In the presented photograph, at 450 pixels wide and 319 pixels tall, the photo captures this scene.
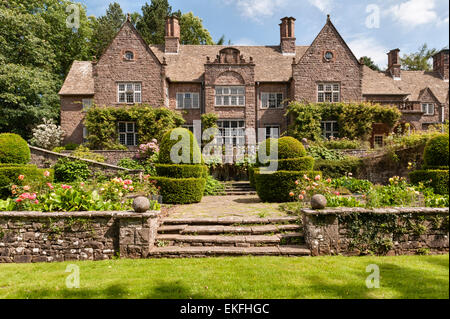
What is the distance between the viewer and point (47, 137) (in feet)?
68.4

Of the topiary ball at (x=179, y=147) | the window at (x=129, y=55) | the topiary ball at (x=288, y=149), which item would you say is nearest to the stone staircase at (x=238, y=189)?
the topiary ball at (x=288, y=149)

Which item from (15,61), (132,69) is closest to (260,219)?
(132,69)

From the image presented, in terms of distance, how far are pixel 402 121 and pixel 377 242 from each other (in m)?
21.1

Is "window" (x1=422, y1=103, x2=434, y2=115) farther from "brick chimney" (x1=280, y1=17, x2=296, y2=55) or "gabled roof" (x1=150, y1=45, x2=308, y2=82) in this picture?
"brick chimney" (x1=280, y1=17, x2=296, y2=55)

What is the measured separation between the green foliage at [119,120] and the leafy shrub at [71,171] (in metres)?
5.22

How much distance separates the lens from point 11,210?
6.15m

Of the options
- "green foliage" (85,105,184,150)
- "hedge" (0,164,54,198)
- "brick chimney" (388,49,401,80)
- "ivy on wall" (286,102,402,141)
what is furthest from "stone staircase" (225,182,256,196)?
"brick chimney" (388,49,401,80)

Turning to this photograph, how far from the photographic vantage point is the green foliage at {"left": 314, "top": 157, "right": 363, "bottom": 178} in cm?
1395

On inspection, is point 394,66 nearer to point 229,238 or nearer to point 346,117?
point 346,117

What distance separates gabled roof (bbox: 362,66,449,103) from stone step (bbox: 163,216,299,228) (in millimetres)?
20243

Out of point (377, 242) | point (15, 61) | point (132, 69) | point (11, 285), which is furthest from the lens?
point (15, 61)

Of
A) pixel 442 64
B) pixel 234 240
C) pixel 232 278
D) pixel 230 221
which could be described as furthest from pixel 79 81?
pixel 442 64
